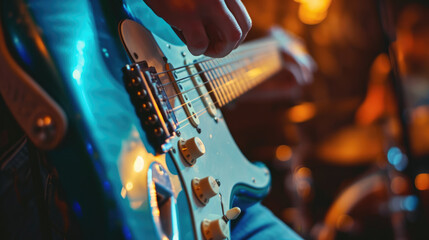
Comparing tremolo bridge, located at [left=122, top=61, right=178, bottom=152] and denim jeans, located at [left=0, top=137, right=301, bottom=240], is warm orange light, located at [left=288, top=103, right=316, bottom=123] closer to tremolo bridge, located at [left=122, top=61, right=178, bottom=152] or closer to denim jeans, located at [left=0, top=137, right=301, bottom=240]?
tremolo bridge, located at [left=122, top=61, right=178, bottom=152]

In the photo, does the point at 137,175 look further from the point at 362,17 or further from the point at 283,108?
the point at 362,17

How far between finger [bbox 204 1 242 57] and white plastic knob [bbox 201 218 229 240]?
0.26m

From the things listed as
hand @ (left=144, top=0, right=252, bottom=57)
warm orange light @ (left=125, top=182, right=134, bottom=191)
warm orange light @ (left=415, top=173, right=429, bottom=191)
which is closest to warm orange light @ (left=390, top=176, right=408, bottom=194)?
warm orange light @ (left=415, top=173, right=429, bottom=191)

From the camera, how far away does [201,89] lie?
0.65 m

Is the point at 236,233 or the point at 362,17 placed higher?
the point at 362,17

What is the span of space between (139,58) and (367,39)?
3.57m

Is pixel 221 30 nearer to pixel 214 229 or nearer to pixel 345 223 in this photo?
pixel 214 229

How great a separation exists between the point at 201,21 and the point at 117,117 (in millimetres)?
187

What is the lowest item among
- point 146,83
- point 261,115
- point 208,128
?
point 261,115

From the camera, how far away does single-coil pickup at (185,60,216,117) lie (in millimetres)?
637

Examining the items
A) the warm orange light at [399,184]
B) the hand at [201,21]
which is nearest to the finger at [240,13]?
the hand at [201,21]

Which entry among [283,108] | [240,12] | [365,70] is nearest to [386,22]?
[240,12]

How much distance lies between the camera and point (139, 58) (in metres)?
0.49

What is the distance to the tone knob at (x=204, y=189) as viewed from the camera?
483mm
